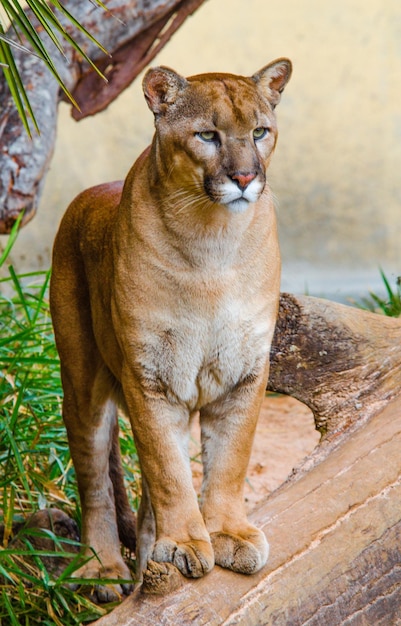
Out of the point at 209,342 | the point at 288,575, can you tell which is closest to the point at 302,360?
the point at 209,342

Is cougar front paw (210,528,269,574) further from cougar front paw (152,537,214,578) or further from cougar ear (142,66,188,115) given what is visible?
cougar ear (142,66,188,115)

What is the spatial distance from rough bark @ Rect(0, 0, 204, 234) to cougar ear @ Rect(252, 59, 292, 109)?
145 centimetres

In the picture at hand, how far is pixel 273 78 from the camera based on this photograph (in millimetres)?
2889

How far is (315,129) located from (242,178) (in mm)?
5360

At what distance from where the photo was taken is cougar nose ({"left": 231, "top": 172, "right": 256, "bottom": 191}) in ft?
8.41

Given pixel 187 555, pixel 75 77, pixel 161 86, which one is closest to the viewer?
pixel 187 555

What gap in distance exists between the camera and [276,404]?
590 cm

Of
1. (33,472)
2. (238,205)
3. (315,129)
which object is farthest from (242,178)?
(315,129)

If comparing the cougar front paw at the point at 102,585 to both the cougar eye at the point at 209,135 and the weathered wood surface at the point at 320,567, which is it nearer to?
the weathered wood surface at the point at 320,567

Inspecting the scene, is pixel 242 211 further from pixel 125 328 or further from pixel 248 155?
pixel 125 328

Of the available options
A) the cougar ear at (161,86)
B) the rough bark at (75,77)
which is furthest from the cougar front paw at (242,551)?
the rough bark at (75,77)

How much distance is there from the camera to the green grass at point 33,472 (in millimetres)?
3268

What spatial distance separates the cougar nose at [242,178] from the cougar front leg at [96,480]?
107 centimetres

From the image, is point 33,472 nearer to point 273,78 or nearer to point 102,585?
point 102,585
